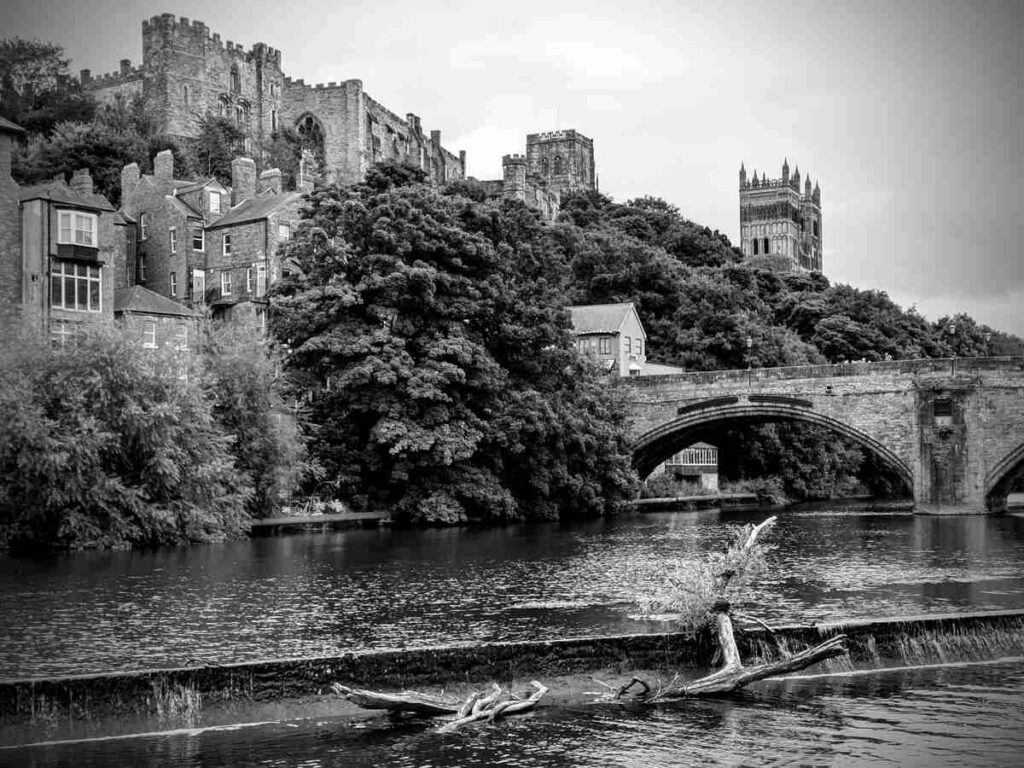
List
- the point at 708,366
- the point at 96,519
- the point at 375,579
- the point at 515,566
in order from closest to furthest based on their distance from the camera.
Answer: the point at 375,579, the point at 515,566, the point at 96,519, the point at 708,366

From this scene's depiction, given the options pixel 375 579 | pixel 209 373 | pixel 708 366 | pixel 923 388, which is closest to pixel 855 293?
pixel 708 366

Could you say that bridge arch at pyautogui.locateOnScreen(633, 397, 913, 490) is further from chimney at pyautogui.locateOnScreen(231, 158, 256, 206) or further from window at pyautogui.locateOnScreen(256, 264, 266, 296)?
chimney at pyautogui.locateOnScreen(231, 158, 256, 206)

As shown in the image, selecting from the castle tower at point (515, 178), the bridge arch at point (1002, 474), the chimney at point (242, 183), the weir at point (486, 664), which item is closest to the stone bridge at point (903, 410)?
the bridge arch at point (1002, 474)

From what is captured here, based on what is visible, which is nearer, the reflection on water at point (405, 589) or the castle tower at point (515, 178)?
the reflection on water at point (405, 589)

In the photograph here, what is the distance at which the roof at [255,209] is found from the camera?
2756 inches

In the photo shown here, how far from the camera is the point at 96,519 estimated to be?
38125mm

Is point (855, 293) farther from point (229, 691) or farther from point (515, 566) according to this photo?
point (229, 691)

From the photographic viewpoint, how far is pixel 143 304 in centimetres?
6084

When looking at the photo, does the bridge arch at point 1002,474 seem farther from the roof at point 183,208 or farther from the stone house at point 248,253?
the roof at point 183,208

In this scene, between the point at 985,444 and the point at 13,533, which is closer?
the point at 13,533

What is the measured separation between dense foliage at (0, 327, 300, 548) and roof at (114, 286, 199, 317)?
17.6 metres

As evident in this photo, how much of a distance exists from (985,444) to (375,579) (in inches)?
1434

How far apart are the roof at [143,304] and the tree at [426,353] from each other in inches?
365

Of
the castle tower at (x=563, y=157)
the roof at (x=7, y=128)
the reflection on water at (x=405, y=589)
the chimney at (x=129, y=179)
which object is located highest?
the castle tower at (x=563, y=157)
